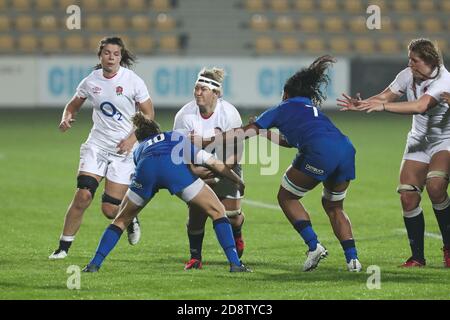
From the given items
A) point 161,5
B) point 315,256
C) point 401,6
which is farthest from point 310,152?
point 401,6

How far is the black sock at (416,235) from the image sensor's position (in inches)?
364

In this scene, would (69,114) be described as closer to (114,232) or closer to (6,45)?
(114,232)

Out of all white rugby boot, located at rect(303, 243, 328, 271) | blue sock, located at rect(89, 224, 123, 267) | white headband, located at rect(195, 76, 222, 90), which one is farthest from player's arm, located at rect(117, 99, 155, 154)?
white rugby boot, located at rect(303, 243, 328, 271)

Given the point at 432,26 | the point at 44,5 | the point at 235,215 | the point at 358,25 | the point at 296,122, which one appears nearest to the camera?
the point at 296,122

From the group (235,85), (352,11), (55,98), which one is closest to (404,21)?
(352,11)

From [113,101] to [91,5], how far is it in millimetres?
21615

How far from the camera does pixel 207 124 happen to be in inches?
369

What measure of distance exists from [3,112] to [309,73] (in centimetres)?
2016

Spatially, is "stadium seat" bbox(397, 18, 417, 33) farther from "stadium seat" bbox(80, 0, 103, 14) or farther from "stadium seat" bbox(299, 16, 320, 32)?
"stadium seat" bbox(80, 0, 103, 14)

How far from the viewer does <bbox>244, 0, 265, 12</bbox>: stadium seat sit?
31.2 metres

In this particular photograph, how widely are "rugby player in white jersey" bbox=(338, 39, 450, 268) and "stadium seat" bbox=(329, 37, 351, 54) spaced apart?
21518mm

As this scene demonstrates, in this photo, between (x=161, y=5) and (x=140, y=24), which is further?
(x=161, y=5)

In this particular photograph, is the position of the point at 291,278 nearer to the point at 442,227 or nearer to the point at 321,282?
the point at 321,282

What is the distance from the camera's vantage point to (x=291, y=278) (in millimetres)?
8531
